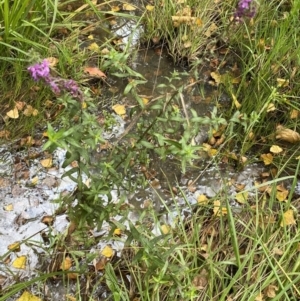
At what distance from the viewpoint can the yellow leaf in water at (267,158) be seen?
8.18 ft

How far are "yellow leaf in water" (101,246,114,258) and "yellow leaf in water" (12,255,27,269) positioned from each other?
338mm

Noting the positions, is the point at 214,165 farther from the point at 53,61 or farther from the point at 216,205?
the point at 53,61

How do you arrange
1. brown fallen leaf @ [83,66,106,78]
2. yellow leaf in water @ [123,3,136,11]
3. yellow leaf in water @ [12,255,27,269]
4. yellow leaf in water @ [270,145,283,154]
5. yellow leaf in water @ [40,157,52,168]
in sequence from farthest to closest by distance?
yellow leaf in water @ [123,3,136,11] < brown fallen leaf @ [83,66,106,78] < yellow leaf in water @ [270,145,283,154] < yellow leaf in water @ [40,157,52,168] < yellow leaf in water @ [12,255,27,269]

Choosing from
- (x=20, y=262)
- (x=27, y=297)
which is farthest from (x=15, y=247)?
(x=27, y=297)

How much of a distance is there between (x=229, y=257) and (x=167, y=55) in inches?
53.4

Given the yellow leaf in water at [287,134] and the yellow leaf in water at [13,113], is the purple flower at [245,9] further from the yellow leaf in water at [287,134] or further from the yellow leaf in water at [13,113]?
the yellow leaf in water at [13,113]

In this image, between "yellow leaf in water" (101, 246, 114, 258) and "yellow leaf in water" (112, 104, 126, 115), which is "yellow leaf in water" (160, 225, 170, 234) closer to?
"yellow leaf in water" (101, 246, 114, 258)

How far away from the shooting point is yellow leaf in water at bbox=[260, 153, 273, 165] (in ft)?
8.18

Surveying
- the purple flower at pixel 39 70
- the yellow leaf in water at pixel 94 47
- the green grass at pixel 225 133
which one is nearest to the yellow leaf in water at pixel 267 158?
the green grass at pixel 225 133

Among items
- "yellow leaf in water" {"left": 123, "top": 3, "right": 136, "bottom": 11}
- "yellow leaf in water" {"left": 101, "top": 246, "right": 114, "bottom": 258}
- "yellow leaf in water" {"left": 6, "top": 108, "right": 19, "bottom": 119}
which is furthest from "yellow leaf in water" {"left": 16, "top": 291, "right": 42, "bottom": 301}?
"yellow leaf in water" {"left": 123, "top": 3, "right": 136, "bottom": 11}

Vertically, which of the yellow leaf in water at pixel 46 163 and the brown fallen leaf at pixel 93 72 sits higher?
the brown fallen leaf at pixel 93 72

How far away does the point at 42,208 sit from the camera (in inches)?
86.0

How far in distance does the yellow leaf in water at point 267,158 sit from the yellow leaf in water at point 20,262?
1307 mm

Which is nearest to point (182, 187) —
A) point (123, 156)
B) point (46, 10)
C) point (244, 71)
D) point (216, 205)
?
point (216, 205)
